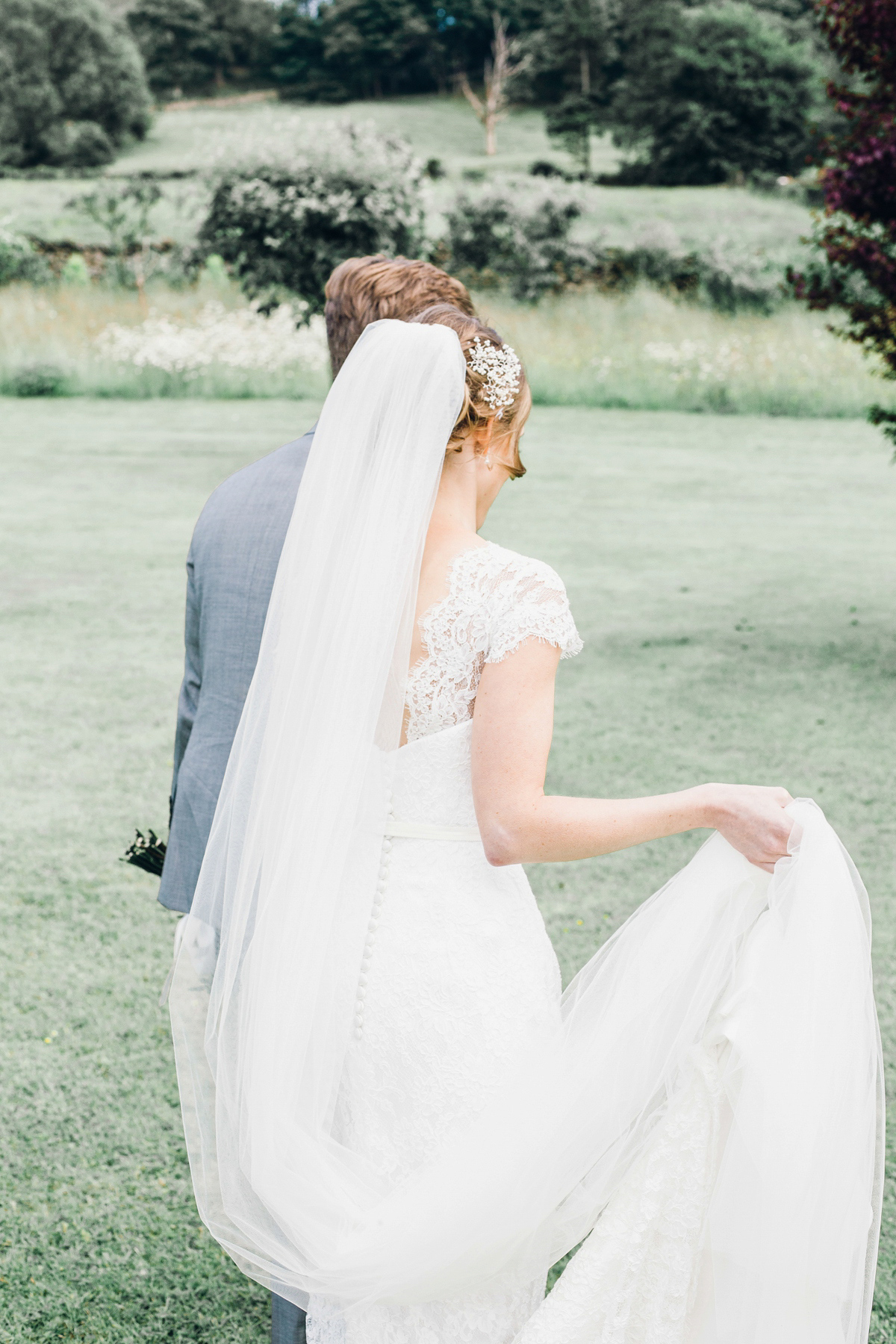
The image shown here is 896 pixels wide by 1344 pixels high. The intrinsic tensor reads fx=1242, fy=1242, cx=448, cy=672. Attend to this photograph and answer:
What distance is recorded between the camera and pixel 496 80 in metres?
43.8

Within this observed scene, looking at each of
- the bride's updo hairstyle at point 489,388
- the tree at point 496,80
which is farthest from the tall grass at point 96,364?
the tree at point 496,80

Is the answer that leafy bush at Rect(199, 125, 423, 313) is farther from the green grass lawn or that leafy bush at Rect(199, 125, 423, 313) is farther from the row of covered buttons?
the row of covered buttons

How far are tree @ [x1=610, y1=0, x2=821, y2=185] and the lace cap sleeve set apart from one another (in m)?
39.7

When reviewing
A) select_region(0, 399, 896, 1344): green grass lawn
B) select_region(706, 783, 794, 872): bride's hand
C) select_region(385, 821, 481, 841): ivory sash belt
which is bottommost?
select_region(0, 399, 896, 1344): green grass lawn

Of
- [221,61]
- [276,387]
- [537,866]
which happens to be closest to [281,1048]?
[537,866]

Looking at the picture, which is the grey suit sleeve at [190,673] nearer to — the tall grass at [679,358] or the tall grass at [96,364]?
the tall grass at [96,364]

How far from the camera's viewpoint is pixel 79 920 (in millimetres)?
4680

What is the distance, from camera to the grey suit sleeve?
95.0 inches

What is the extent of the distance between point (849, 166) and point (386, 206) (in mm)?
8036

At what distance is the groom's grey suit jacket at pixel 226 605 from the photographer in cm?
229

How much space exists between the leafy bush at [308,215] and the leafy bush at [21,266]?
9758 mm

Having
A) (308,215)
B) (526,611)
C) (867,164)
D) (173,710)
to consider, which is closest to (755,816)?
(526,611)

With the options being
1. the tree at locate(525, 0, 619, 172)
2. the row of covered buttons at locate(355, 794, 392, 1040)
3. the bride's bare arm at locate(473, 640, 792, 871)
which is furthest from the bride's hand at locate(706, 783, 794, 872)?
the tree at locate(525, 0, 619, 172)

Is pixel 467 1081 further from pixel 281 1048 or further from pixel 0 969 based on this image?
pixel 0 969
